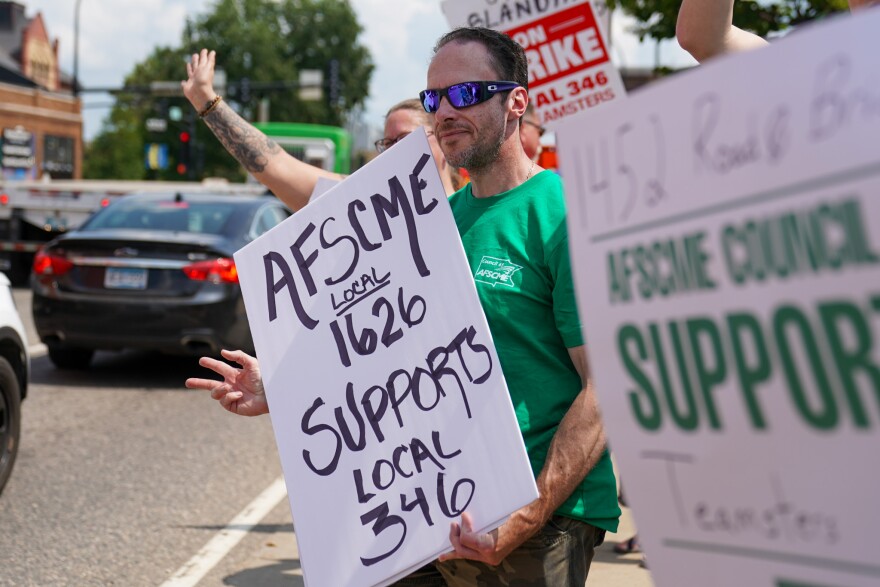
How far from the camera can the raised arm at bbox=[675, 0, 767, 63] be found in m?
2.64

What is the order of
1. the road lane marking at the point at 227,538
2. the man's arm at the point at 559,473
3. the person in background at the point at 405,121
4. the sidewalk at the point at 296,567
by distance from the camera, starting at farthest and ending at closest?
the road lane marking at the point at 227,538
the sidewalk at the point at 296,567
the person in background at the point at 405,121
the man's arm at the point at 559,473

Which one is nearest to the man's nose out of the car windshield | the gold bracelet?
the gold bracelet

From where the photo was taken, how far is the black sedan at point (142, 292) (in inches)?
371

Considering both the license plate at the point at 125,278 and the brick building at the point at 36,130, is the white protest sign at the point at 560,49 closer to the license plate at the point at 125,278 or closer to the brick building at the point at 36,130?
the license plate at the point at 125,278

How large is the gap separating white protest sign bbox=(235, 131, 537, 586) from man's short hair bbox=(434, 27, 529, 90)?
10.1 inches

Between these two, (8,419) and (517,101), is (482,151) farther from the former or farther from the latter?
(8,419)

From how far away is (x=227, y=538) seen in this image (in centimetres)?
576

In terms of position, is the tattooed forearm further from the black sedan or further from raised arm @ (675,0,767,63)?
the black sedan

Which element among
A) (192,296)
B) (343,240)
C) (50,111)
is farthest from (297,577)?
(50,111)

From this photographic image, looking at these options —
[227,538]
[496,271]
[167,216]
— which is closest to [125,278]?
[167,216]

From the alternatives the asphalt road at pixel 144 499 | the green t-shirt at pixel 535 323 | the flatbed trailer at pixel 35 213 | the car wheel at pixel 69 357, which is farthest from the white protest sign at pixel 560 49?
the flatbed trailer at pixel 35 213

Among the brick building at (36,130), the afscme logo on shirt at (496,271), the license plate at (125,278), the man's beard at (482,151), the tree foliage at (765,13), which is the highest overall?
the brick building at (36,130)

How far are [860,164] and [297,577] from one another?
4.24 m

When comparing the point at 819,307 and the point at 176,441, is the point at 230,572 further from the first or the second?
the point at 819,307
